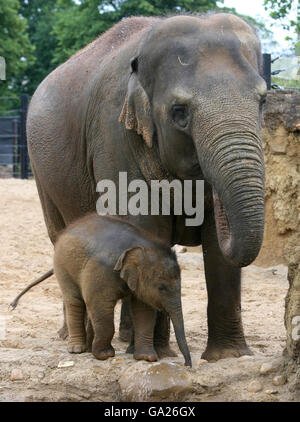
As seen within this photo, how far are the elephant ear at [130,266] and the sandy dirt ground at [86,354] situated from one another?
1.60 ft

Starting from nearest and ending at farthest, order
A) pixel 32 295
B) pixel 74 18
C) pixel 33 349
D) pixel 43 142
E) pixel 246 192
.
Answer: pixel 246 192, pixel 33 349, pixel 43 142, pixel 32 295, pixel 74 18

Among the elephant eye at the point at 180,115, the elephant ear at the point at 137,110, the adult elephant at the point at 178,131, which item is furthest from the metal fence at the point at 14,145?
the elephant eye at the point at 180,115

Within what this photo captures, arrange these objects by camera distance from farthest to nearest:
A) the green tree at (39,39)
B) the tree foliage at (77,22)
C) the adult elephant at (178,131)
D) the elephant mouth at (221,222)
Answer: the green tree at (39,39) → the tree foliage at (77,22) → the elephant mouth at (221,222) → the adult elephant at (178,131)

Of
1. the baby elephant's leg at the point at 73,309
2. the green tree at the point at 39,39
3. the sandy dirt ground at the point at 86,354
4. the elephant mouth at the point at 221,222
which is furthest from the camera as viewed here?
the green tree at the point at 39,39

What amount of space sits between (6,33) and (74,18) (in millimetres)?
2534

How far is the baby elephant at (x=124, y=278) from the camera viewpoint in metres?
5.02

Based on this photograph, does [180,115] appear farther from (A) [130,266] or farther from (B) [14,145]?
(B) [14,145]

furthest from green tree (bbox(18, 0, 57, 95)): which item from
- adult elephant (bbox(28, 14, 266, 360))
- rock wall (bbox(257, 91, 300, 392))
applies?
adult elephant (bbox(28, 14, 266, 360))

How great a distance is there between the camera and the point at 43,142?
6516 millimetres

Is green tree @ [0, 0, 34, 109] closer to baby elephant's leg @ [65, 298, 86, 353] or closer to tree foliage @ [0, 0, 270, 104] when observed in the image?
tree foliage @ [0, 0, 270, 104]

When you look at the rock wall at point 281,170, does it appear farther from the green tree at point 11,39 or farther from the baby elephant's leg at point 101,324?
the green tree at point 11,39

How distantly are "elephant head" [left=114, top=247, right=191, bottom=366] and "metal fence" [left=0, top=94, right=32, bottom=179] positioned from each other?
13702 mm

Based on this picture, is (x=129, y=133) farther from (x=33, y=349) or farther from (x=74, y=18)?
(x=74, y=18)

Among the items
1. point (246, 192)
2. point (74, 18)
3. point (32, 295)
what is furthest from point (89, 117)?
point (74, 18)
